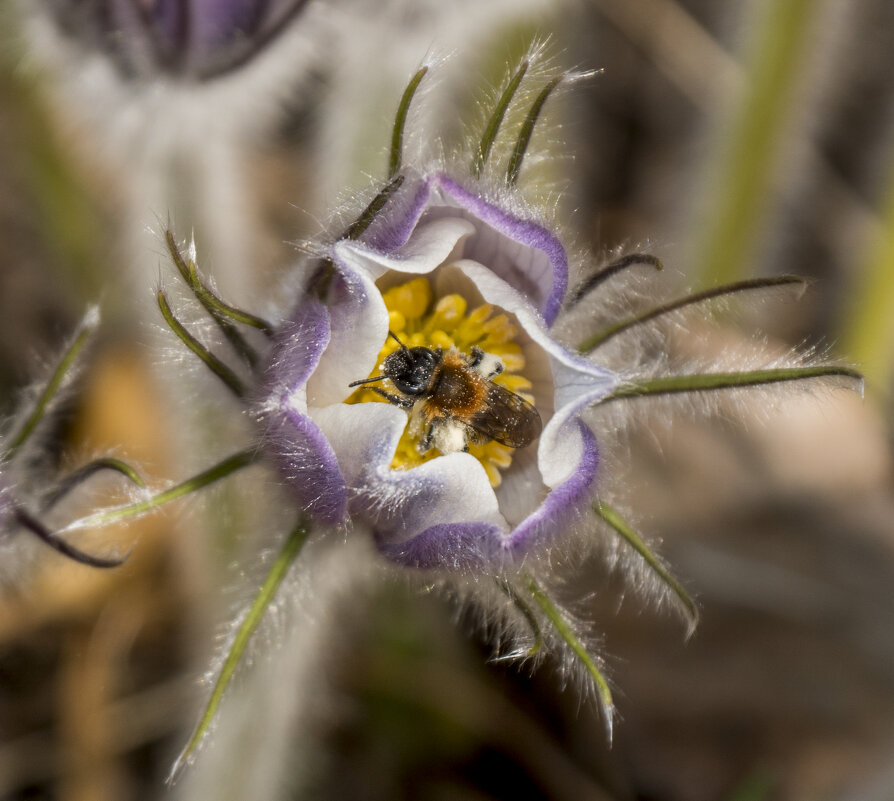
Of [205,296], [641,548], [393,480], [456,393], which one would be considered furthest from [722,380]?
[205,296]

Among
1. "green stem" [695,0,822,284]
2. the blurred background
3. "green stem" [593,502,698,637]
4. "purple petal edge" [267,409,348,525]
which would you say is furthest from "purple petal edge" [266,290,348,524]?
"green stem" [695,0,822,284]

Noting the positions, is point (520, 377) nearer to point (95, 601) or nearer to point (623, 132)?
point (95, 601)

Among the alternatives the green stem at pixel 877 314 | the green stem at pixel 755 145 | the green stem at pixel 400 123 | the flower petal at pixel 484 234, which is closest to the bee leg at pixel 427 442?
the flower petal at pixel 484 234

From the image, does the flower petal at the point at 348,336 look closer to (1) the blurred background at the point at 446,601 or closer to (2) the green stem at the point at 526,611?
(2) the green stem at the point at 526,611

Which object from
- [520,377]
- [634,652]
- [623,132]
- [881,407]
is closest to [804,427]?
[881,407]

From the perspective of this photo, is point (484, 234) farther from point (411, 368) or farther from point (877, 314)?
point (877, 314)

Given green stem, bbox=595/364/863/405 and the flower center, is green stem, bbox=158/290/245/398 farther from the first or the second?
green stem, bbox=595/364/863/405
